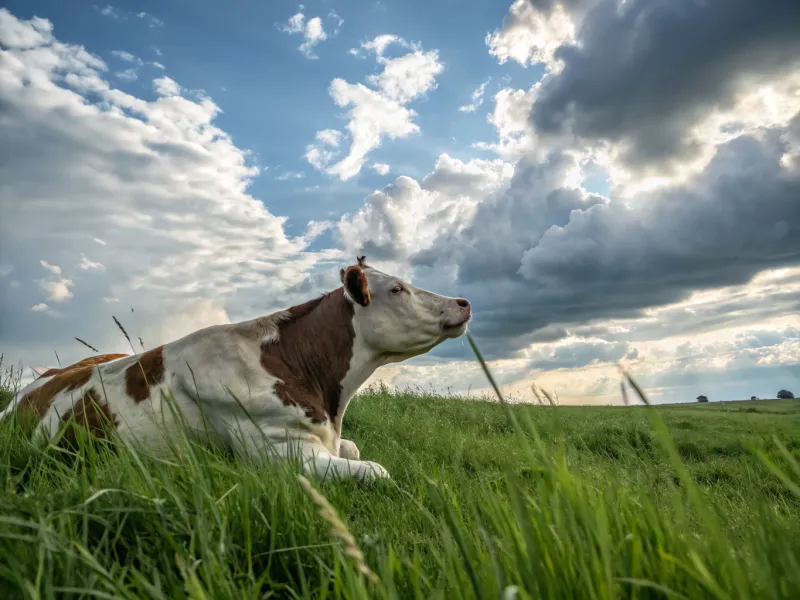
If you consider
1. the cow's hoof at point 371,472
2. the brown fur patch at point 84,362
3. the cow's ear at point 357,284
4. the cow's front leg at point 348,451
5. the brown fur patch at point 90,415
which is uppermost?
the cow's ear at point 357,284

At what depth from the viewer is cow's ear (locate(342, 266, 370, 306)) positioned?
19.9ft

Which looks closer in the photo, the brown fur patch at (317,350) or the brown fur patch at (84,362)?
the brown fur patch at (317,350)

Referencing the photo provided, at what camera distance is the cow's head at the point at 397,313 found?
20.3ft

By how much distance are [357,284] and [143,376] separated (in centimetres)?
210

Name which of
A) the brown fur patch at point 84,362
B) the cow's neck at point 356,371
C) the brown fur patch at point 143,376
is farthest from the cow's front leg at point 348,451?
the brown fur patch at point 84,362

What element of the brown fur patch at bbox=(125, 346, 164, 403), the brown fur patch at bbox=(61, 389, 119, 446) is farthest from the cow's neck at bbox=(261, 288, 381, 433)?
the brown fur patch at bbox=(61, 389, 119, 446)

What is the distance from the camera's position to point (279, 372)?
575 cm

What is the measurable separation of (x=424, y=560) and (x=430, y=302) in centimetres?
394

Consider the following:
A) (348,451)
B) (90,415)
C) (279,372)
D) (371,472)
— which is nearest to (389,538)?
(371,472)

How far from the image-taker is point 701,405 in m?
19.3

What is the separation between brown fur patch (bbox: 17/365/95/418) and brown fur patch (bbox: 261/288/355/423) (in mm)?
1811

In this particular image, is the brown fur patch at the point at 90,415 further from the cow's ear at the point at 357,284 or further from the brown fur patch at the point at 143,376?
the cow's ear at the point at 357,284

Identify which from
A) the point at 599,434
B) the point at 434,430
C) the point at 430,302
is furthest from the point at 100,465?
the point at 599,434

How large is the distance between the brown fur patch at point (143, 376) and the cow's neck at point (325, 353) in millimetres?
936
